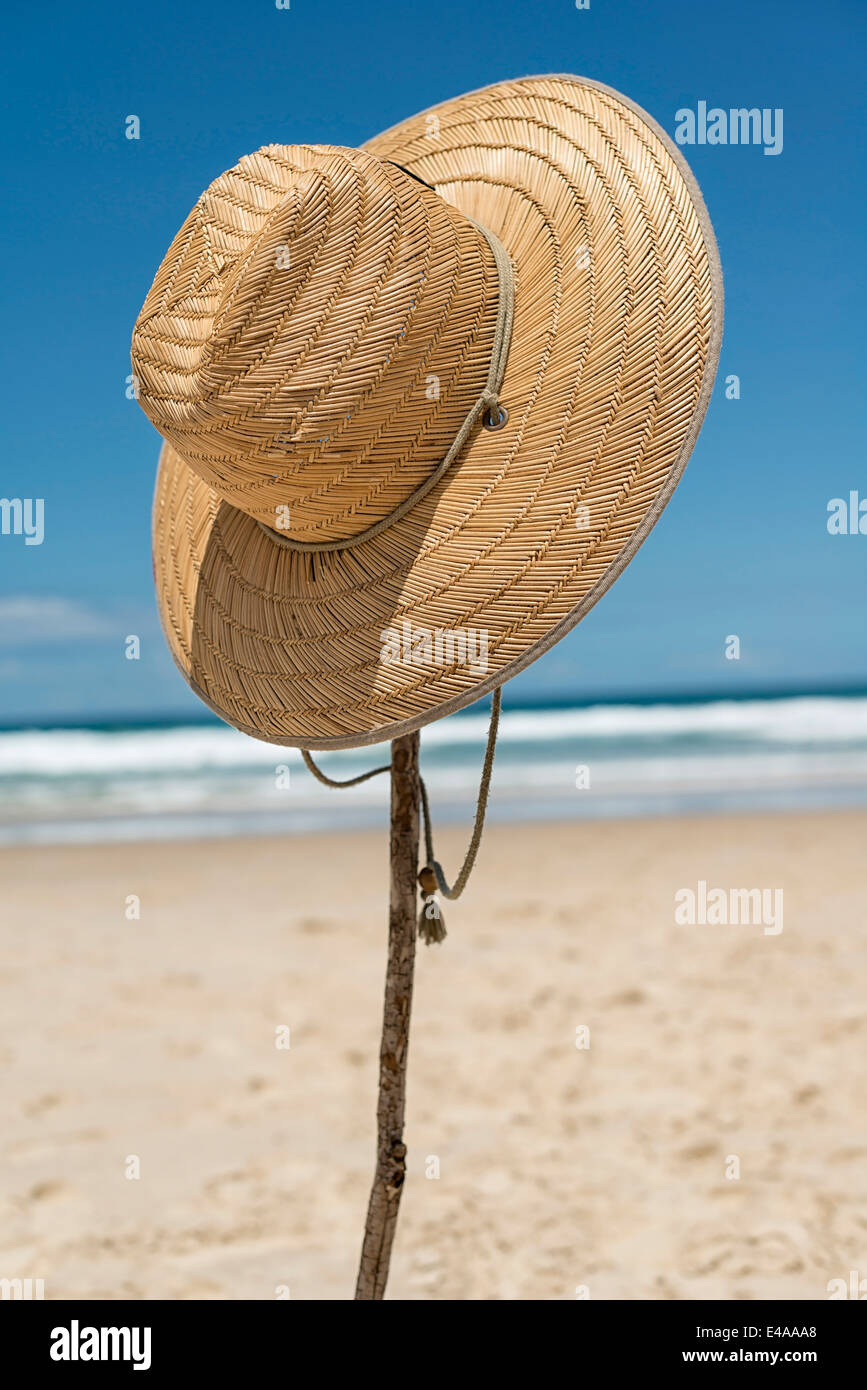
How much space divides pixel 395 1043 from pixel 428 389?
909mm

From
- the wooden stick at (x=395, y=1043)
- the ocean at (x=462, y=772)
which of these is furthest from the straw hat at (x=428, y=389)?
the ocean at (x=462, y=772)

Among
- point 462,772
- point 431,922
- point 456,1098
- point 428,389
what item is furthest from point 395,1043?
point 462,772

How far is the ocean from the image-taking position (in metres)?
8.66

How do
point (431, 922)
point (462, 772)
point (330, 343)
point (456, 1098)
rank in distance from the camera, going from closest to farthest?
1. point (330, 343)
2. point (431, 922)
3. point (456, 1098)
4. point (462, 772)

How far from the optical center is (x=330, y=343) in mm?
1144

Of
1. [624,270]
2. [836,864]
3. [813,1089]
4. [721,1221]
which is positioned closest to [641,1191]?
[721,1221]

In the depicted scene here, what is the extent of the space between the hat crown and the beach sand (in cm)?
180

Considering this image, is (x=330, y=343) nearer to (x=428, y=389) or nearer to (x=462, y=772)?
(x=428, y=389)

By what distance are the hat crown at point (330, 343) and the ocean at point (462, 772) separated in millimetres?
4575

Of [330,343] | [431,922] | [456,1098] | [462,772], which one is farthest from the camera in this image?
[462,772]

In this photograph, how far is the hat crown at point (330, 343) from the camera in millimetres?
1146

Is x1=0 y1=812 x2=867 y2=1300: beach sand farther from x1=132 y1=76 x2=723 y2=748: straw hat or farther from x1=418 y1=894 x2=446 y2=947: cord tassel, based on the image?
x1=132 y1=76 x2=723 y2=748: straw hat

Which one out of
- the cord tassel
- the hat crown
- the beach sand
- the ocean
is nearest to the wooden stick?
the cord tassel

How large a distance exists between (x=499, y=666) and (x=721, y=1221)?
188cm
